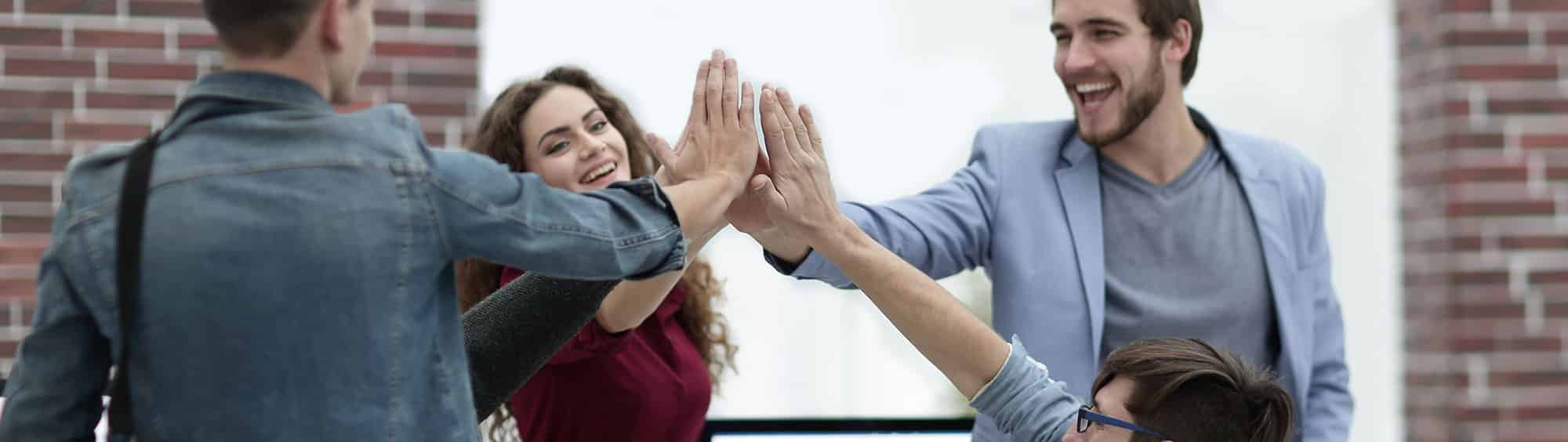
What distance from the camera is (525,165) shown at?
2293 mm

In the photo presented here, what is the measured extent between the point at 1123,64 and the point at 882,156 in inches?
42.1

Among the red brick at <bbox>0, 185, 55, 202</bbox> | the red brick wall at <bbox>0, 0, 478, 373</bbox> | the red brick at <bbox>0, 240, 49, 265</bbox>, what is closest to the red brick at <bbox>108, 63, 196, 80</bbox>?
the red brick wall at <bbox>0, 0, 478, 373</bbox>

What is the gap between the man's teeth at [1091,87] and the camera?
2.36 m

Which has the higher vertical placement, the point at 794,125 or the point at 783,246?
the point at 794,125

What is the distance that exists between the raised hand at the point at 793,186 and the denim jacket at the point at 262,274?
615 millimetres

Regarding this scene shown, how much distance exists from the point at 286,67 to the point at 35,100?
2114 millimetres

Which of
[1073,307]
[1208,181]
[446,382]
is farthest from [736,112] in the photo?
[1208,181]

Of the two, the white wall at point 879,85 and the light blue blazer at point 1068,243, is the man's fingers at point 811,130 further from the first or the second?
the white wall at point 879,85

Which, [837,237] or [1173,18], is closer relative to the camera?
[837,237]

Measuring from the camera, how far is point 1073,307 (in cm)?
224

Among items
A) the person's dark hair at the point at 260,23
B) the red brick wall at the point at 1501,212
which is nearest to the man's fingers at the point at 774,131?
the person's dark hair at the point at 260,23

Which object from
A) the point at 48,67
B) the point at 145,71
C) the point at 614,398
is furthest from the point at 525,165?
the point at 48,67

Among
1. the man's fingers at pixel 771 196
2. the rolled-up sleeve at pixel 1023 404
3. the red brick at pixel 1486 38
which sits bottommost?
the rolled-up sleeve at pixel 1023 404

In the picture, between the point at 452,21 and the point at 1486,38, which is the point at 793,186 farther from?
the point at 1486,38
